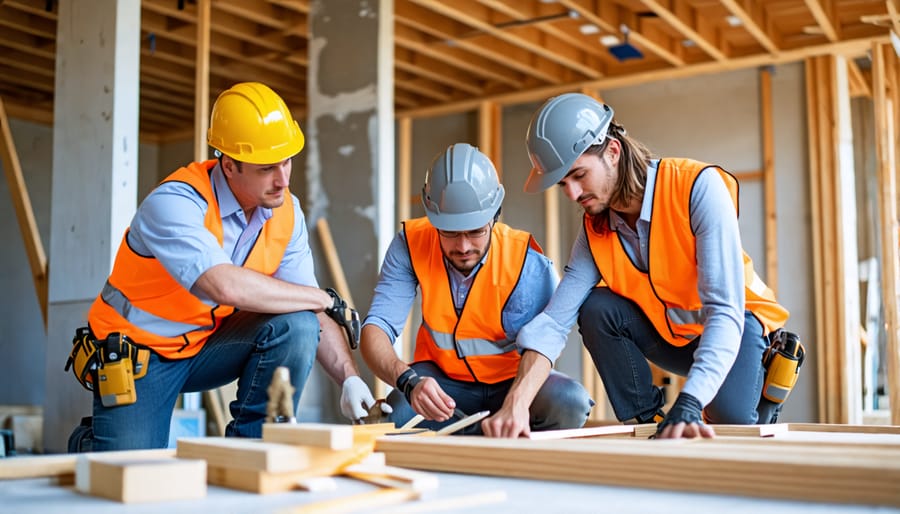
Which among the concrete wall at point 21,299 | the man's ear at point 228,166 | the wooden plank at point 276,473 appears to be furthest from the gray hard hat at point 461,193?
the concrete wall at point 21,299

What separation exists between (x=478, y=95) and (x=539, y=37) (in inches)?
66.6

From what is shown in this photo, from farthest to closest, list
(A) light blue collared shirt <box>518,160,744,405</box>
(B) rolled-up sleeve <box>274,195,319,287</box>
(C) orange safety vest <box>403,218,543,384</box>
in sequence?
(C) orange safety vest <box>403,218,543,384</box> → (B) rolled-up sleeve <box>274,195,319,287</box> → (A) light blue collared shirt <box>518,160,744,405</box>

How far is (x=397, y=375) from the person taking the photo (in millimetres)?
3102

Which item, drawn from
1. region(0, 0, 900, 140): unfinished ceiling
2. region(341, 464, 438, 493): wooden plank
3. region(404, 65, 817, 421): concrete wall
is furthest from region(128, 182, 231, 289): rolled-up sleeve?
region(404, 65, 817, 421): concrete wall

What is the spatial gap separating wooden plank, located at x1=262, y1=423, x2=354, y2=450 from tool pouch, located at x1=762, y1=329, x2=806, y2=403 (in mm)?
1962

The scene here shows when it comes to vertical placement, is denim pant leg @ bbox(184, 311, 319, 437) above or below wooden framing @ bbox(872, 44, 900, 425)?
below

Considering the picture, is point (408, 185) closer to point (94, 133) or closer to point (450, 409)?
point (94, 133)

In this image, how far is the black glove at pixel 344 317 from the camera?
294 cm

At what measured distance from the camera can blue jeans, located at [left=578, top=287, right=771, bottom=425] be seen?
3.02 m

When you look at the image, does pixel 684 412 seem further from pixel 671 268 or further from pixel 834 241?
pixel 834 241

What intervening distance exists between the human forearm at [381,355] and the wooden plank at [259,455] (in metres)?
1.51

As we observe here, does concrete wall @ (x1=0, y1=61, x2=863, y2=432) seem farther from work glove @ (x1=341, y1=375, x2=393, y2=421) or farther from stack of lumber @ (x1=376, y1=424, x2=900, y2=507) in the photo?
stack of lumber @ (x1=376, y1=424, x2=900, y2=507)

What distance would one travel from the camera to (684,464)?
4.95 ft

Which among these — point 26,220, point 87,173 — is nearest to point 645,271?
point 87,173
